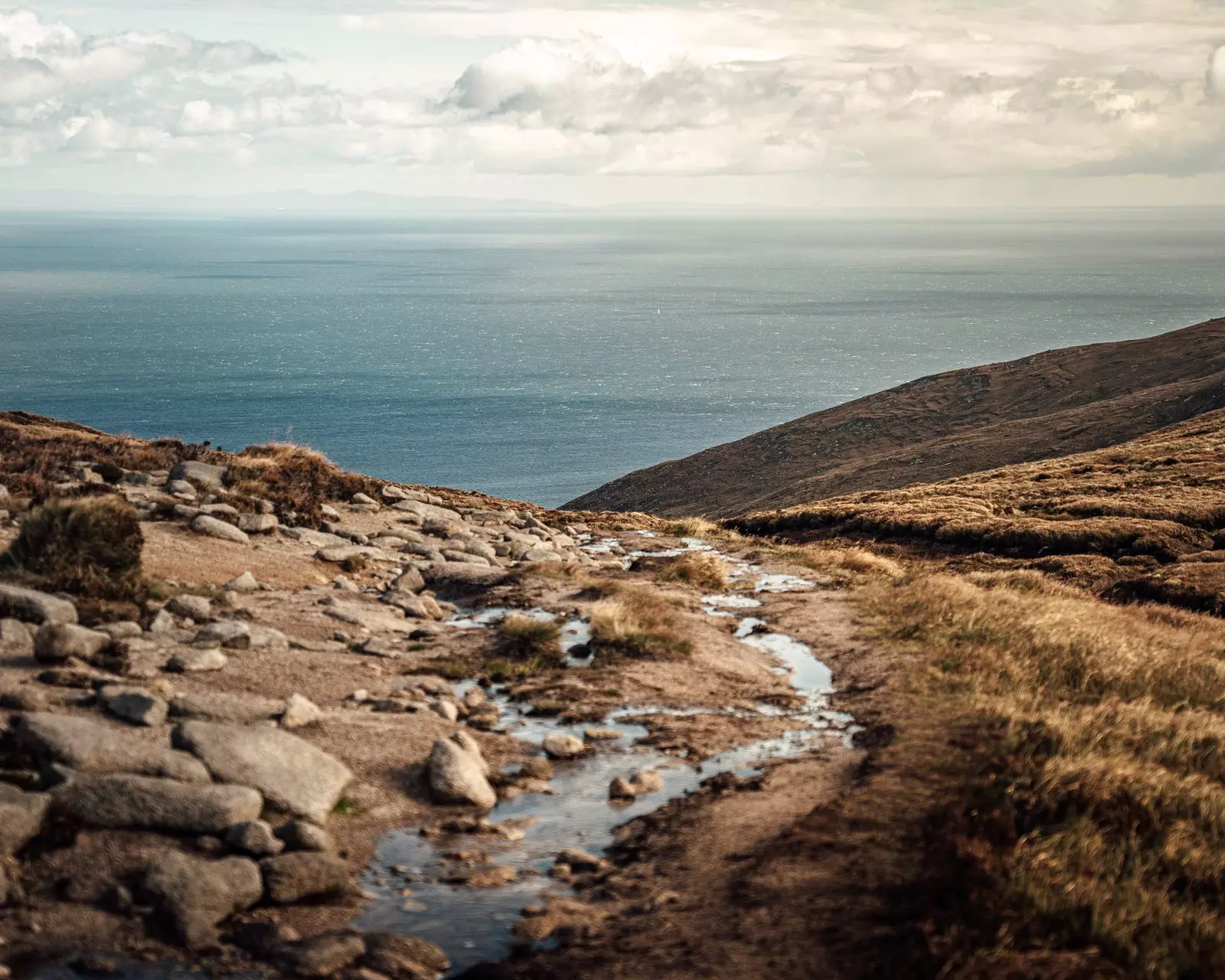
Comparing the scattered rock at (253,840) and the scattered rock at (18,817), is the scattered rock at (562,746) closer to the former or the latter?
the scattered rock at (253,840)

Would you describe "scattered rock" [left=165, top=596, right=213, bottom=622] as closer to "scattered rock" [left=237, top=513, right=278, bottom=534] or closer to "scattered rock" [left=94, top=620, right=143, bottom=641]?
"scattered rock" [left=94, top=620, right=143, bottom=641]

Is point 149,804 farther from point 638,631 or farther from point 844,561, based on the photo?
point 844,561

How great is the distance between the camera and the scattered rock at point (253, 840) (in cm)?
863

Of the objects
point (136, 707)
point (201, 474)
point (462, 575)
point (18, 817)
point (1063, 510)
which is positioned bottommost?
point (1063, 510)

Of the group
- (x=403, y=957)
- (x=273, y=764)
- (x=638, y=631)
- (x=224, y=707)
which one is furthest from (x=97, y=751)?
(x=638, y=631)

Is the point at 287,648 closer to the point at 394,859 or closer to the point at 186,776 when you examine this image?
the point at 186,776

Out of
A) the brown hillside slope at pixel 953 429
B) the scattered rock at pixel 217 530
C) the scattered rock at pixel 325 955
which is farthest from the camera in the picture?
the brown hillside slope at pixel 953 429

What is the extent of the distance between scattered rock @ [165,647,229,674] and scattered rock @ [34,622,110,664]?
87 cm

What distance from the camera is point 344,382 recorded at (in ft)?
569

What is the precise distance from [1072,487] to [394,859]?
106 ft

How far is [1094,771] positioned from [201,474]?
20471 millimetres

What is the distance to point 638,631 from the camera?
15617 millimetres

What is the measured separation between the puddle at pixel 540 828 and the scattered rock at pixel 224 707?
2.54 metres

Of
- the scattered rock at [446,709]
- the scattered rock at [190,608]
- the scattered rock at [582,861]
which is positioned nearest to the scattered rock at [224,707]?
the scattered rock at [446,709]
